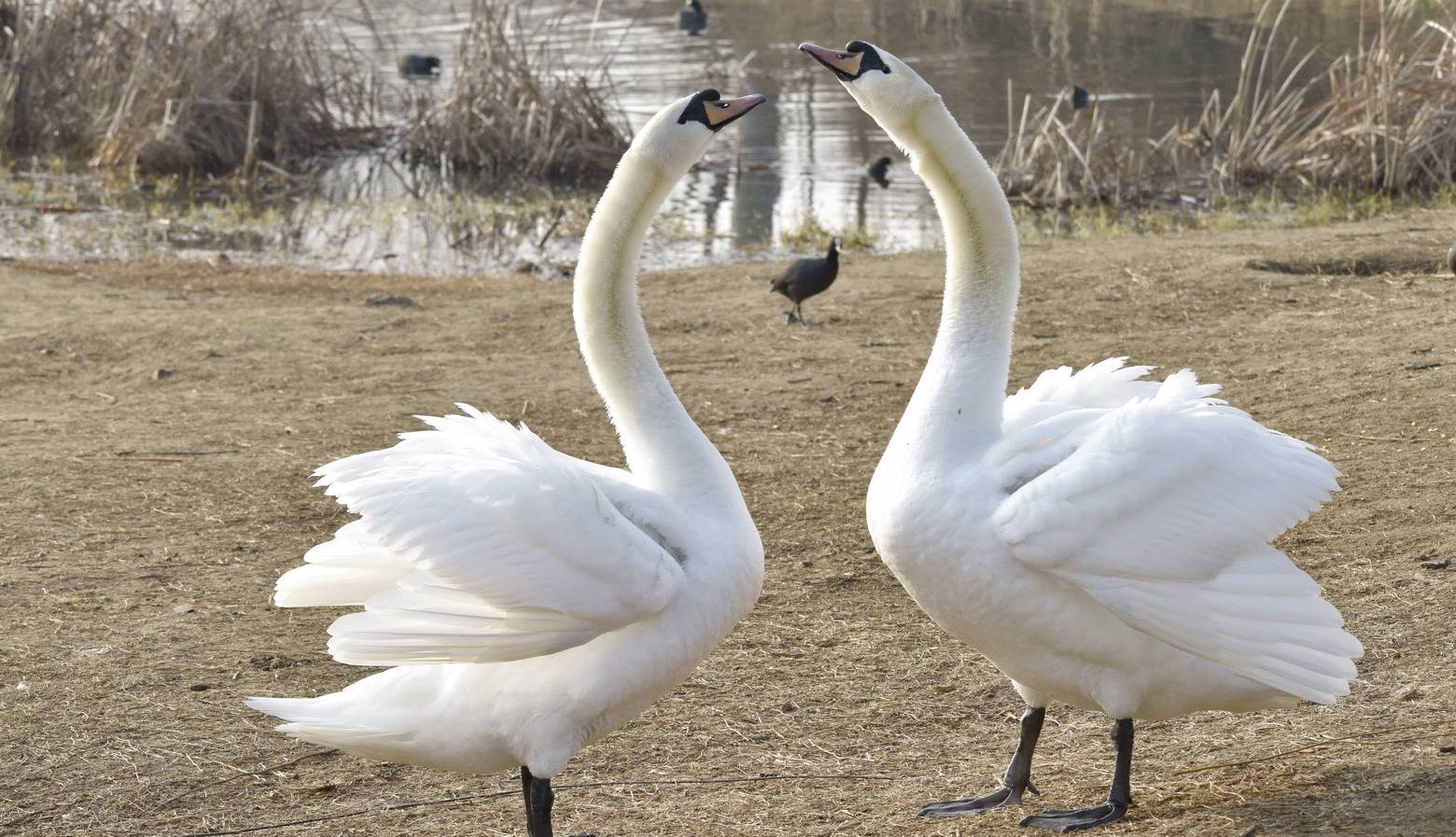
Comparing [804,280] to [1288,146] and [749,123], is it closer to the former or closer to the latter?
[1288,146]

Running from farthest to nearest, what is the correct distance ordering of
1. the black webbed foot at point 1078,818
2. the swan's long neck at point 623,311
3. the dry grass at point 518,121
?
the dry grass at point 518,121
the swan's long neck at point 623,311
the black webbed foot at point 1078,818

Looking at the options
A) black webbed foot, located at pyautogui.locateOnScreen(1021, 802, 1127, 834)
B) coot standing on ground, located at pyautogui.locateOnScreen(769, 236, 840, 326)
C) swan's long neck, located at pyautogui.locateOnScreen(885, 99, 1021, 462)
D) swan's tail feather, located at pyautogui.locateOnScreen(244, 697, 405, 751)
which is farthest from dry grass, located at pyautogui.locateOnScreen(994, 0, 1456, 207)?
swan's tail feather, located at pyautogui.locateOnScreen(244, 697, 405, 751)

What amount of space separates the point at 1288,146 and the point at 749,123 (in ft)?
20.4

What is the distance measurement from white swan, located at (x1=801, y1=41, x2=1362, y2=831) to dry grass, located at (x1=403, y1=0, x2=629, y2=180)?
1103 cm

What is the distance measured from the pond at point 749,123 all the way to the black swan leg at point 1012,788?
8.12 meters

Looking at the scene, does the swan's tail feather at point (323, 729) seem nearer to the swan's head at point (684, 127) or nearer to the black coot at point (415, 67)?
the swan's head at point (684, 127)

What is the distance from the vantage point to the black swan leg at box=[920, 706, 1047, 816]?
378cm

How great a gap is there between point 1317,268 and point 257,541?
20.2 ft

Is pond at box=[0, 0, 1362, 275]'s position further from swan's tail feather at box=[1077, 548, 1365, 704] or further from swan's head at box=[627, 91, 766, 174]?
swan's tail feather at box=[1077, 548, 1365, 704]

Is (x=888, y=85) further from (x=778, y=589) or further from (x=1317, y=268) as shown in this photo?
(x=1317, y=268)

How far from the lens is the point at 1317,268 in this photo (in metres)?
9.15

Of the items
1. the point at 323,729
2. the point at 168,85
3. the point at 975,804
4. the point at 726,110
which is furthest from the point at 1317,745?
the point at 168,85

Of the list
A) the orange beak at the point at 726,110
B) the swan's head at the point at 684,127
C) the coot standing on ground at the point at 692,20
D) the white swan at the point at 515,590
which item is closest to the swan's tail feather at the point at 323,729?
the white swan at the point at 515,590

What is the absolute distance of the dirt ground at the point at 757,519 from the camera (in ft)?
13.0
